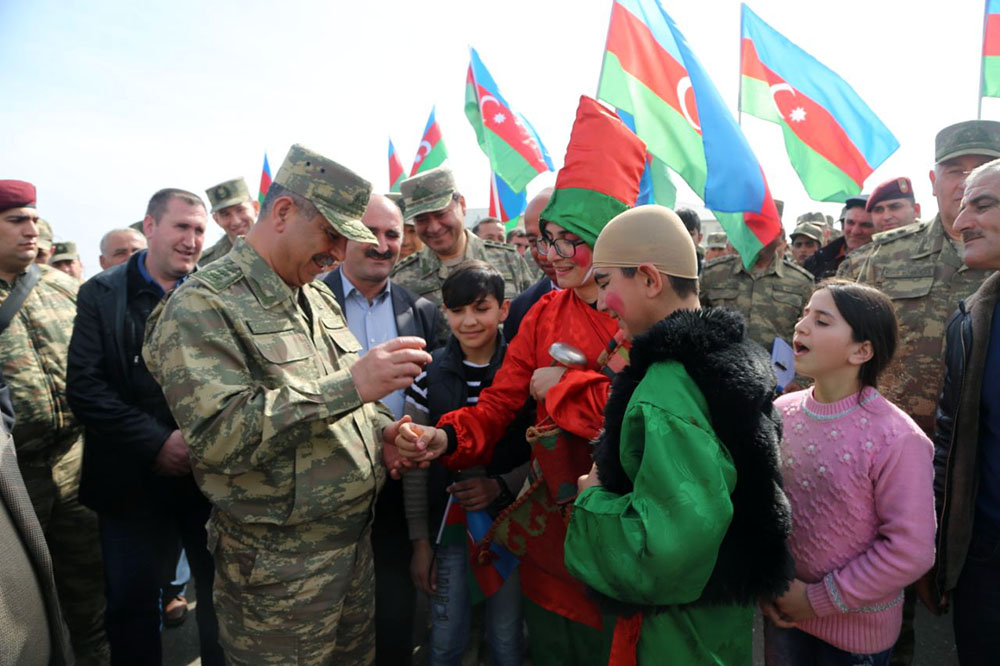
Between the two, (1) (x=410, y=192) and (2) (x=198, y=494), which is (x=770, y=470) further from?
(1) (x=410, y=192)

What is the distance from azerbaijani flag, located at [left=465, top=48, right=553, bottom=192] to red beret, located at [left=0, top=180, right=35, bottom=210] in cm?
506

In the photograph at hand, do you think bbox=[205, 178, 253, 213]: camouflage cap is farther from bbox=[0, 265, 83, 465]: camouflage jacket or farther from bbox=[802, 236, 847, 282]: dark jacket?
bbox=[802, 236, 847, 282]: dark jacket

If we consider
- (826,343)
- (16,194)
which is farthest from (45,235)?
(826,343)

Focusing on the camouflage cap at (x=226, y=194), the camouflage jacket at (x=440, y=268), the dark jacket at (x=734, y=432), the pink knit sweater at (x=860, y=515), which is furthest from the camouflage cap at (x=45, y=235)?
the pink knit sweater at (x=860, y=515)

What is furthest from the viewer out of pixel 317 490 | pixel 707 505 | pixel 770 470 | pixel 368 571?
pixel 368 571

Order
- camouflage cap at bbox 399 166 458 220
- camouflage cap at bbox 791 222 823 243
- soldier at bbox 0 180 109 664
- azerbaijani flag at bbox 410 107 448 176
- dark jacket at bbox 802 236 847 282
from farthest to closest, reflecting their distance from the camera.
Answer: azerbaijani flag at bbox 410 107 448 176, camouflage cap at bbox 791 222 823 243, dark jacket at bbox 802 236 847 282, camouflage cap at bbox 399 166 458 220, soldier at bbox 0 180 109 664

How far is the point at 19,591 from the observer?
1.62m

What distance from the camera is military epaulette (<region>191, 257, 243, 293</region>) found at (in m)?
2.03

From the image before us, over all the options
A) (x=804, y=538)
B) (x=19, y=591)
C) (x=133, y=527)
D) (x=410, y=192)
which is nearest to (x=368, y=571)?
(x=19, y=591)

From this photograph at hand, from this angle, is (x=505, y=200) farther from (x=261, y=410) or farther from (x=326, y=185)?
(x=261, y=410)

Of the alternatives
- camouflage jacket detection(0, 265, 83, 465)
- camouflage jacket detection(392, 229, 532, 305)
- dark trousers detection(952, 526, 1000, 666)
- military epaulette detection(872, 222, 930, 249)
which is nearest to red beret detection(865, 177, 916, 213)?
military epaulette detection(872, 222, 930, 249)

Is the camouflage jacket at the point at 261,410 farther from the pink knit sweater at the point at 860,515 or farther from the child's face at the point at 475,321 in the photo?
the pink knit sweater at the point at 860,515

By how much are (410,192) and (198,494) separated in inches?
98.9

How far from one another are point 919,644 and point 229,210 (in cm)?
703
